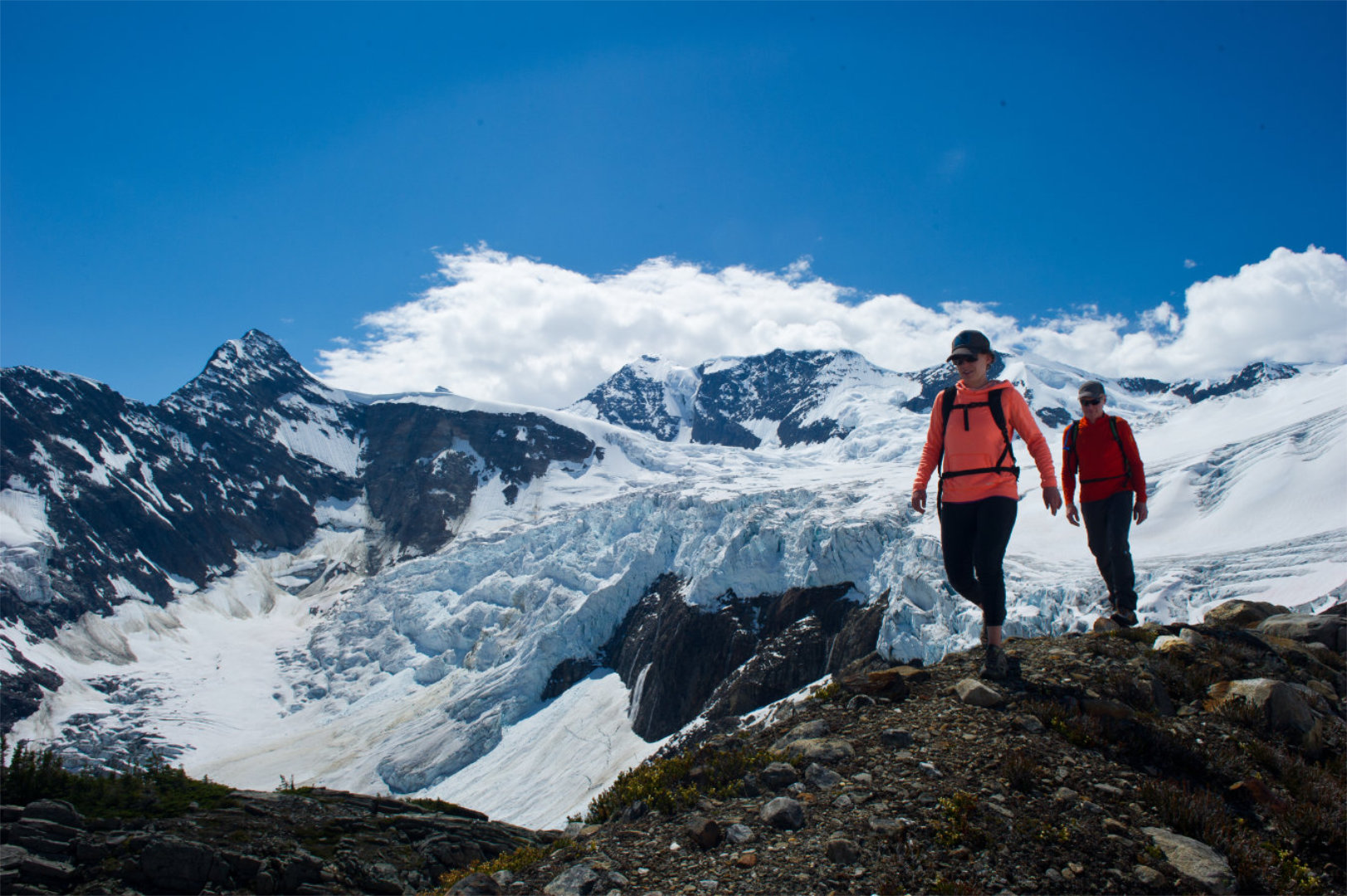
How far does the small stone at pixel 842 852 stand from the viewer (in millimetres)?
4684

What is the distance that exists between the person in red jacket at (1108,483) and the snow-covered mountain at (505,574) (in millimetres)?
29054

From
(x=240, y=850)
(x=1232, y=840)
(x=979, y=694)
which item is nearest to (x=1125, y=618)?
(x=979, y=694)

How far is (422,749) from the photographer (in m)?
79.4

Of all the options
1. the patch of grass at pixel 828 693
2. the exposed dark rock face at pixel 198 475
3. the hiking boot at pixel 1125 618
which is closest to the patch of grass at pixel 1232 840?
the patch of grass at pixel 828 693

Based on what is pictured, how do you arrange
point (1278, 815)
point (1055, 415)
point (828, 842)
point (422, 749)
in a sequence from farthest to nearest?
point (1055, 415) → point (422, 749) → point (1278, 815) → point (828, 842)

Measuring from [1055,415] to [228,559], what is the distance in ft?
626

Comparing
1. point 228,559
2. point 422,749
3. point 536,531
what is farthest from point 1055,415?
point 228,559

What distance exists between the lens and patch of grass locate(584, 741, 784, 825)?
5.88m

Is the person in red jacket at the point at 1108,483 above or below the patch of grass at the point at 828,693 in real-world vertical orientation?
above

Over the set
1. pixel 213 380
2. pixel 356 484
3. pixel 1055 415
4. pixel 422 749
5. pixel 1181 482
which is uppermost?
pixel 213 380

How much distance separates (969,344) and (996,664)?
3093 millimetres

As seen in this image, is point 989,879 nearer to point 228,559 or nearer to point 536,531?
point 536,531

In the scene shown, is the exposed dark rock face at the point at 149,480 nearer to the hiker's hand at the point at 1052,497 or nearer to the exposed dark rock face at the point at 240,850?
the exposed dark rock face at the point at 240,850

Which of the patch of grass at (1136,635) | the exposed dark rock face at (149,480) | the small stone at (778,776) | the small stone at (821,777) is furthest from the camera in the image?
the exposed dark rock face at (149,480)
